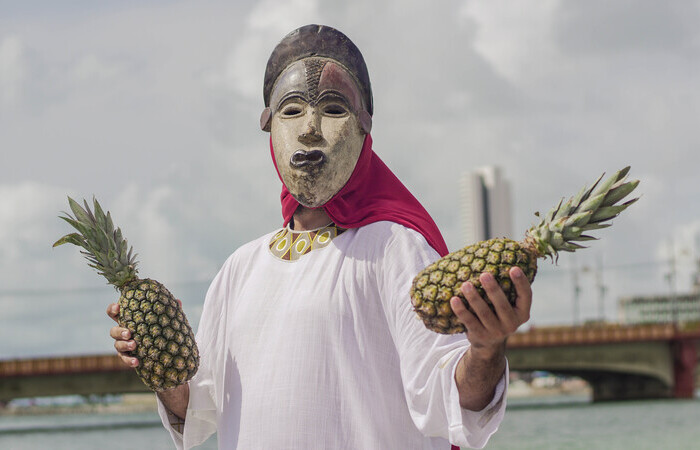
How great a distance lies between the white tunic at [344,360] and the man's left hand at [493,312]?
264 mm

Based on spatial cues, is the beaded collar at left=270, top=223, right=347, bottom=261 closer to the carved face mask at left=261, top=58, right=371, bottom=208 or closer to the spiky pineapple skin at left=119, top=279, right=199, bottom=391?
the carved face mask at left=261, top=58, right=371, bottom=208

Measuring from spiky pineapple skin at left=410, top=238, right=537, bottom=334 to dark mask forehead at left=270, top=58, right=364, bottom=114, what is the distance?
0.96 metres

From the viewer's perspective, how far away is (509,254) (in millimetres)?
2867

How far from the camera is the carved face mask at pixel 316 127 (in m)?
3.54

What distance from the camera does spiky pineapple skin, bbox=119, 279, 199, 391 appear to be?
3.51 meters

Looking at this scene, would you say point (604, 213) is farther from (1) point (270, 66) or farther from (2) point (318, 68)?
(1) point (270, 66)

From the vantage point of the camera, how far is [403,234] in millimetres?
3494

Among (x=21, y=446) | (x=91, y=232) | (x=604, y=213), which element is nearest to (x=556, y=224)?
(x=604, y=213)

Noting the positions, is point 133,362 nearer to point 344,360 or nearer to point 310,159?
point 344,360

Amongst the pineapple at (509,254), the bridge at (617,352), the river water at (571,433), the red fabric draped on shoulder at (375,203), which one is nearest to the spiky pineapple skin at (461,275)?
the pineapple at (509,254)

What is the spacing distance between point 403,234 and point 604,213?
0.81 m

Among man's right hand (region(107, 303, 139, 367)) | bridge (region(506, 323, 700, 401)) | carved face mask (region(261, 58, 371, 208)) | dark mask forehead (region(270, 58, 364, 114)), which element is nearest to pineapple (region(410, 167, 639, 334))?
carved face mask (region(261, 58, 371, 208))

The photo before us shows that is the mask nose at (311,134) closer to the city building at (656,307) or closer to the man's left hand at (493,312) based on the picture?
the man's left hand at (493,312)

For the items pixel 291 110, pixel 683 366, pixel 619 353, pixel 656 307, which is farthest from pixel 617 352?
pixel 656 307
